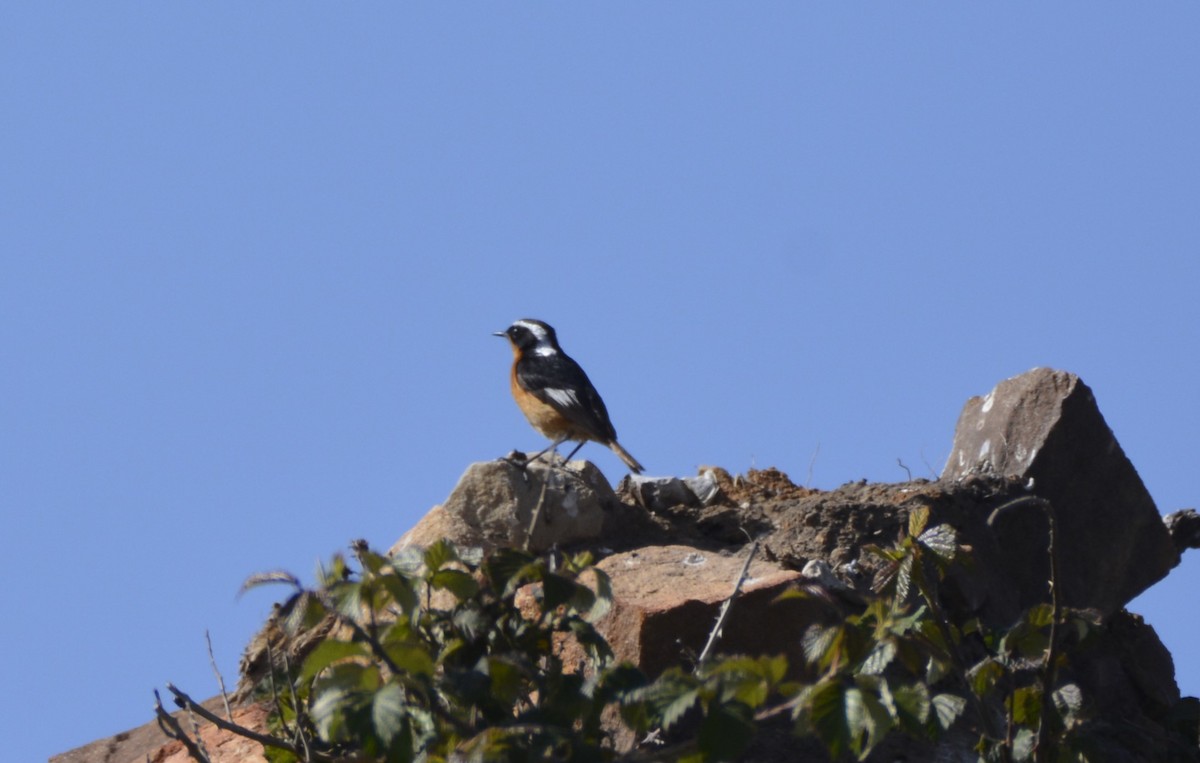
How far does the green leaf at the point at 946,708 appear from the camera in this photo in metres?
3.58

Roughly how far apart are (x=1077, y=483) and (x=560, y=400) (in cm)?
370

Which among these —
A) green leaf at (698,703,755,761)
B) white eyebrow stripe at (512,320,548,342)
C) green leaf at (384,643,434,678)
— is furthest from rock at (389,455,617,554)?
white eyebrow stripe at (512,320,548,342)

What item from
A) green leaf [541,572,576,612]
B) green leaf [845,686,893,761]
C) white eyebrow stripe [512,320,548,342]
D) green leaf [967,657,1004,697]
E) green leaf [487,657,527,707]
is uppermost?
white eyebrow stripe [512,320,548,342]

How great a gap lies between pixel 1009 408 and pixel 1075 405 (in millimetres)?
316

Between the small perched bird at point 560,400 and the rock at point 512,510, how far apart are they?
2917 mm

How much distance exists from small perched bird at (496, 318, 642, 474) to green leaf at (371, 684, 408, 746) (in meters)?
6.33

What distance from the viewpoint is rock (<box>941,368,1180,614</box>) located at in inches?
284

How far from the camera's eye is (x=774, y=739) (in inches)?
197

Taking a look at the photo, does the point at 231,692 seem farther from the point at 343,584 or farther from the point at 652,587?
the point at 343,584

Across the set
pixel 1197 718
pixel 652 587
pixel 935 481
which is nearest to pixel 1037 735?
pixel 652 587

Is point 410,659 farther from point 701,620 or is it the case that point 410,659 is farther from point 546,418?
point 546,418

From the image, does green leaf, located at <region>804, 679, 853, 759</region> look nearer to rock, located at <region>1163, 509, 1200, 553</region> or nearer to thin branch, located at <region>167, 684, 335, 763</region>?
thin branch, located at <region>167, 684, 335, 763</region>

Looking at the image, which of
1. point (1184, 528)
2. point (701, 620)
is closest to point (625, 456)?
point (1184, 528)

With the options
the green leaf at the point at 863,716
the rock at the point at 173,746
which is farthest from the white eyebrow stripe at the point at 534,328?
the green leaf at the point at 863,716
